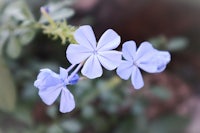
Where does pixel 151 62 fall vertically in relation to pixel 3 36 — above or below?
below

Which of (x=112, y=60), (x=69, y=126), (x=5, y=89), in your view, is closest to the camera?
(x=112, y=60)

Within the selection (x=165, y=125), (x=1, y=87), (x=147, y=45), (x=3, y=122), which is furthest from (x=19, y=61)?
(x=147, y=45)

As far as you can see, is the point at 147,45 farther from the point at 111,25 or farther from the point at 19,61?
the point at 111,25

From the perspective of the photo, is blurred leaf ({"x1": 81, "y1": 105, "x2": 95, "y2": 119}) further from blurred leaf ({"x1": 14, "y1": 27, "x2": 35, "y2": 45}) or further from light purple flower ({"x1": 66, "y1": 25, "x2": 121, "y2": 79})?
light purple flower ({"x1": 66, "y1": 25, "x2": 121, "y2": 79})

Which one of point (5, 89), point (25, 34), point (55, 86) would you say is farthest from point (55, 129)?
point (55, 86)

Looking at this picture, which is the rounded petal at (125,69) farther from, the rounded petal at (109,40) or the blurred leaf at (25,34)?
the blurred leaf at (25,34)

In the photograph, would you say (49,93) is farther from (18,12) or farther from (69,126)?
(69,126)
